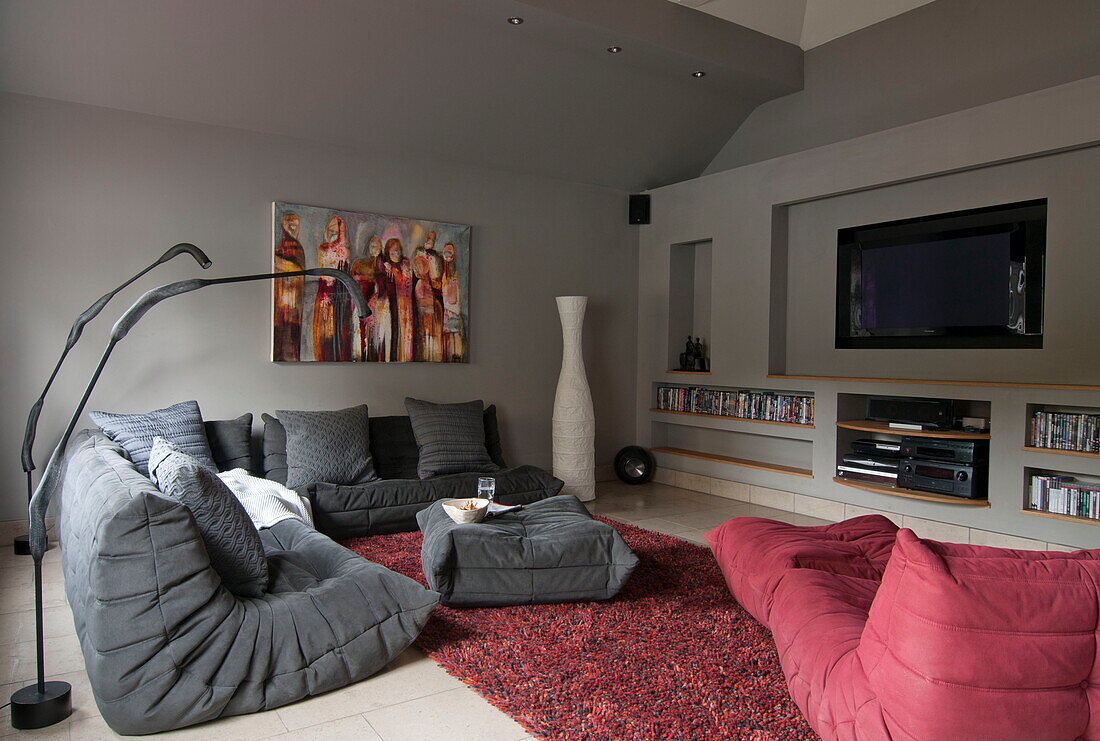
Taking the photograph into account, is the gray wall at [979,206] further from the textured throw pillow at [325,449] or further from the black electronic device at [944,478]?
the textured throw pillow at [325,449]

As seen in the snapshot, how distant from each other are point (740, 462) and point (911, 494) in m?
1.50

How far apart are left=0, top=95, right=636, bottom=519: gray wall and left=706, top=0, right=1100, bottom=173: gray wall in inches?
73.9

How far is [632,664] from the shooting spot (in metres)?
2.76

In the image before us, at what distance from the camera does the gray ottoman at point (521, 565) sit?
10.7ft

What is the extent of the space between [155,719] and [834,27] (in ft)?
19.2

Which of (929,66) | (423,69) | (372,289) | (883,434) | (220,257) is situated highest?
(929,66)

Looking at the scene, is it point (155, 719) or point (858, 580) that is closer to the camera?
point (155, 719)

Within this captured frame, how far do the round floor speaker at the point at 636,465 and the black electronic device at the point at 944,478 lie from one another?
225 cm

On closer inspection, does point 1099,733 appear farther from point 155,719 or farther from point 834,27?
point 834,27

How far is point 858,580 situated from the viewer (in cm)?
282

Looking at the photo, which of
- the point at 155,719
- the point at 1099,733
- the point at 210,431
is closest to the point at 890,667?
the point at 1099,733

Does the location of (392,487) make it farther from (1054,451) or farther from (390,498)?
(1054,451)

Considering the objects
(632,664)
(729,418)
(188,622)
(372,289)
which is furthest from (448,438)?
(188,622)

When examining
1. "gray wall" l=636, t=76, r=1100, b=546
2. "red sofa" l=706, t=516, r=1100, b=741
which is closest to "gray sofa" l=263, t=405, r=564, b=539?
"gray wall" l=636, t=76, r=1100, b=546
